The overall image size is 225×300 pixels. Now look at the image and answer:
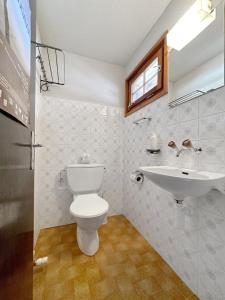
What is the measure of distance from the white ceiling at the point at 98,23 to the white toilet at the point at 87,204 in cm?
152

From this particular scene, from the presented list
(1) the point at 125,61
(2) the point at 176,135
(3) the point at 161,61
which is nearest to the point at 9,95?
(2) the point at 176,135

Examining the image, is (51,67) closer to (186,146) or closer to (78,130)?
(78,130)

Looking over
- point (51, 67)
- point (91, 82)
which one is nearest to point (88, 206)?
point (91, 82)

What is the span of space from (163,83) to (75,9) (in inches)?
42.9

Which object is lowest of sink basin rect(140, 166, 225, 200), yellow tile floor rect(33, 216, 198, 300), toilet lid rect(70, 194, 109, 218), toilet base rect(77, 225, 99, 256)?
yellow tile floor rect(33, 216, 198, 300)

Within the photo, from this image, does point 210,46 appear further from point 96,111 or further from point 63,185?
point 63,185

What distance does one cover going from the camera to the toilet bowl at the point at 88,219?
3.71 feet

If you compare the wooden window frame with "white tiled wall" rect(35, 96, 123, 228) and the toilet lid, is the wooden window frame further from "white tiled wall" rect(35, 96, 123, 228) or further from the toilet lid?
the toilet lid

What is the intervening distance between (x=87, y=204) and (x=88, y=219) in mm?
226

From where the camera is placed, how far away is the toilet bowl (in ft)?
3.71

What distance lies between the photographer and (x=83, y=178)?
62.9 inches

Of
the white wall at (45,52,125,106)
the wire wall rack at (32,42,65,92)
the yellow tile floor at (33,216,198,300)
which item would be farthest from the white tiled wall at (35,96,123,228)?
the yellow tile floor at (33,216,198,300)

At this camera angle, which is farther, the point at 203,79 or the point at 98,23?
the point at 98,23

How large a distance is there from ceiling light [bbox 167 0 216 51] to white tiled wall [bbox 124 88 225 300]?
0.43 meters
